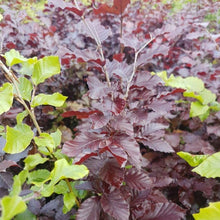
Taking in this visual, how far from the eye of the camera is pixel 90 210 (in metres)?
0.89

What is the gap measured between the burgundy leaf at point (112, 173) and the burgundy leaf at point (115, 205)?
0.29 ft

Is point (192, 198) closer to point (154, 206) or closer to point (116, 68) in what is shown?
point (154, 206)

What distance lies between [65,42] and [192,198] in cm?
176

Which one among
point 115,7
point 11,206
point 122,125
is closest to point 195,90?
point 115,7

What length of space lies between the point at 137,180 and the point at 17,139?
0.48 meters

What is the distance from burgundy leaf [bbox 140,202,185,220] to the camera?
968 mm

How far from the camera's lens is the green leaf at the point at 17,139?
2.42 ft

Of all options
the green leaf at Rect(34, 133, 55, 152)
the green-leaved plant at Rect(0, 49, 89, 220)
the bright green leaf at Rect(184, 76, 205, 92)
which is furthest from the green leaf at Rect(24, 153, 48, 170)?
the bright green leaf at Rect(184, 76, 205, 92)

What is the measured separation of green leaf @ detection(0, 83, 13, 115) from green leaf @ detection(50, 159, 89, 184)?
0.22 m

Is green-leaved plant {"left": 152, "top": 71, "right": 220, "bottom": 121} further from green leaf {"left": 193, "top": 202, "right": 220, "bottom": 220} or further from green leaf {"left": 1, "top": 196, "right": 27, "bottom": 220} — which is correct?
green leaf {"left": 1, "top": 196, "right": 27, "bottom": 220}

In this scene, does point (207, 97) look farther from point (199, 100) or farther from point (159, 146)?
point (159, 146)

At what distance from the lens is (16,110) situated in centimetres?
129

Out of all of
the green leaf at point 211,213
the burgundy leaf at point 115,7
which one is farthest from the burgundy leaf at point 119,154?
the burgundy leaf at point 115,7

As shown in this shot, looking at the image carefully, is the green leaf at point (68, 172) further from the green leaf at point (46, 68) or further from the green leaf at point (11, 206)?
the green leaf at point (46, 68)
